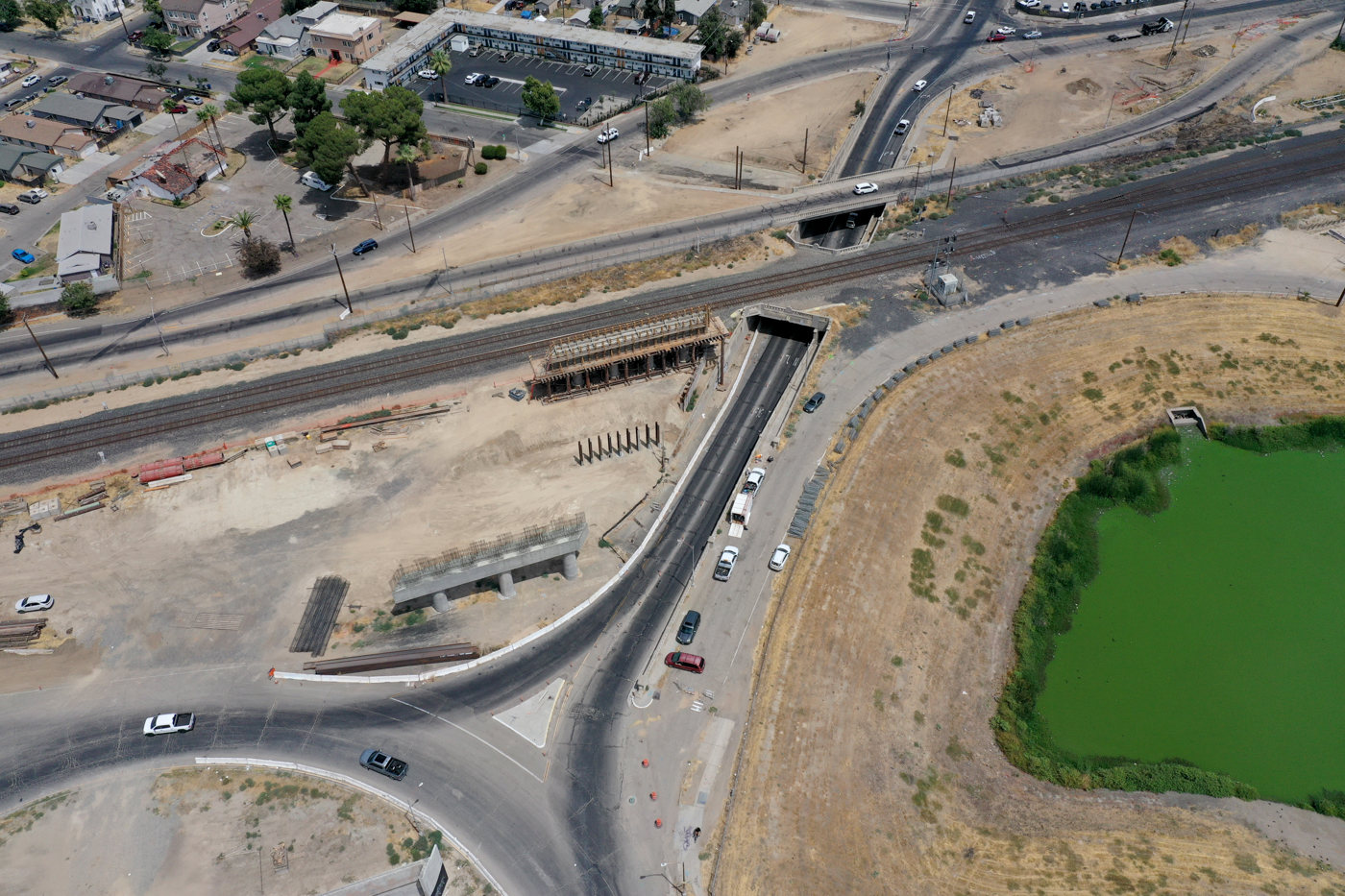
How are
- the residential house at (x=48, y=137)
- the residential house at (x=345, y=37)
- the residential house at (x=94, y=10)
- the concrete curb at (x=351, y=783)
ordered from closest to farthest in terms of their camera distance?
the concrete curb at (x=351, y=783), the residential house at (x=48, y=137), the residential house at (x=345, y=37), the residential house at (x=94, y=10)

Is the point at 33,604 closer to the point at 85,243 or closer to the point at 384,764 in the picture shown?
the point at 384,764

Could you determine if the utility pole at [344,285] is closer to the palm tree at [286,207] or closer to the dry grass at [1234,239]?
the palm tree at [286,207]

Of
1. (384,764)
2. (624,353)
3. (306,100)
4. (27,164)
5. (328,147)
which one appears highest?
(624,353)

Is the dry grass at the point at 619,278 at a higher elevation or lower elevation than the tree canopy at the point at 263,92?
higher

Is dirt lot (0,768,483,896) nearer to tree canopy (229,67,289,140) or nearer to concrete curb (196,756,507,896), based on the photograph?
concrete curb (196,756,507,896)

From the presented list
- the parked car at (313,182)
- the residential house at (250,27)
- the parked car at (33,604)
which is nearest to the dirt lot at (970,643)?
the parked car at (33,604)

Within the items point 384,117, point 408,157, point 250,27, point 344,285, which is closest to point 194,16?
point 250,27
